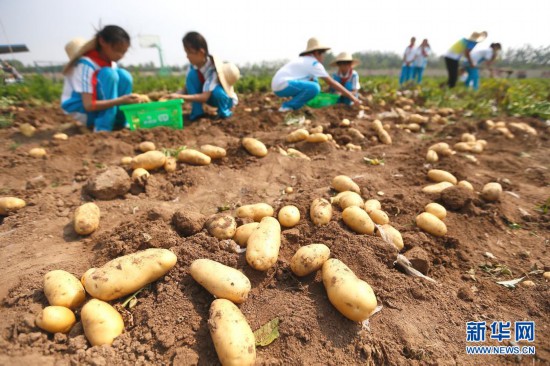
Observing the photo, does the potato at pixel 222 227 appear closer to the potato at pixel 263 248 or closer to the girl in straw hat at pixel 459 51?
the potato at pixel 263 248

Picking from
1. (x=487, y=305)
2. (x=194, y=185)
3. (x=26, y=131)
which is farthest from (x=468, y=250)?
(x=26, y=131)

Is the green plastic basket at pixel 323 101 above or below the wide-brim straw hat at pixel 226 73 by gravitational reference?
below

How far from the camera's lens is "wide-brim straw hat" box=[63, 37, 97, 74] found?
14.5 ft

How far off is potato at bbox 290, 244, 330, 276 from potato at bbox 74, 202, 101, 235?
1.64 metres

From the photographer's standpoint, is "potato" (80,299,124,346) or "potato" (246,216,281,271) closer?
"potato" (80,299,124,346)

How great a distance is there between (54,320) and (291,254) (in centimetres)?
144

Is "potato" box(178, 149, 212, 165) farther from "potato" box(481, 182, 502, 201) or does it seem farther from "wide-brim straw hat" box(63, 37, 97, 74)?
"potato" box(481, 182, 502, 201)

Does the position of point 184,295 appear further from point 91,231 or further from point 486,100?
point 486,100

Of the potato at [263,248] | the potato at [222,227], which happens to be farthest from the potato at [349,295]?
the potato at [222,227]

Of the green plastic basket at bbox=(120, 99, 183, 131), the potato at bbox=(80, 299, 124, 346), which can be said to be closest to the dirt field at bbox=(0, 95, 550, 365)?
the potato at bbox=(80, 299, 124, 346)

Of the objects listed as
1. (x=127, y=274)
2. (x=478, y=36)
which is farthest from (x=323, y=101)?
(x=478, y=36)

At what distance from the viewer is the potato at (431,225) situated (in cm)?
240

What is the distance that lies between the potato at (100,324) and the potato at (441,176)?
3349mm

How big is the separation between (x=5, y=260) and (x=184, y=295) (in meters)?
1.40
